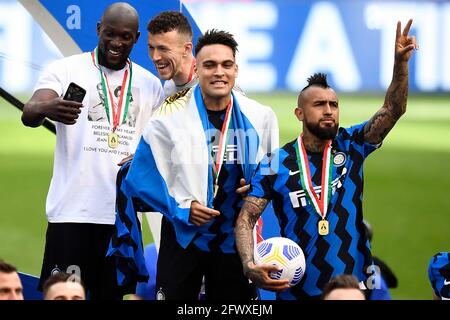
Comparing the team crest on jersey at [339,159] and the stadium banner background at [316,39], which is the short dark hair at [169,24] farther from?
the stadium banner background at [316,39]

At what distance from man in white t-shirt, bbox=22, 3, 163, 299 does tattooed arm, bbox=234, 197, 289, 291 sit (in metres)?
0.84

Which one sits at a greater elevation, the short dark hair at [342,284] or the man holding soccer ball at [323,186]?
the man holding soccer ball at [323,186]

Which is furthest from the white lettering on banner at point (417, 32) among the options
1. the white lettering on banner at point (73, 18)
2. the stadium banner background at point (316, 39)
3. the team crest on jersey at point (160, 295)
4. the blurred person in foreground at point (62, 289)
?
the blurred person in foreground at point (62, 289)

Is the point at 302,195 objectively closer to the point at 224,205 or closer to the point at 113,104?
the point at 224,205

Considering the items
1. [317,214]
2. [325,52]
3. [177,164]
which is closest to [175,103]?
[177,164]

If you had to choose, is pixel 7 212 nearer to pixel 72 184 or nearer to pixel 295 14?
pixel 295 14

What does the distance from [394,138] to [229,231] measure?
54.2 feet

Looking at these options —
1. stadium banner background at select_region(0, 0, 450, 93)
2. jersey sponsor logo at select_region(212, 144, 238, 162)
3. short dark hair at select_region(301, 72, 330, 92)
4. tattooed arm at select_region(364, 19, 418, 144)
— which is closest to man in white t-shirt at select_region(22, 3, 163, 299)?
jersey sponsor logo at select_region(212, 144, 238, 162)

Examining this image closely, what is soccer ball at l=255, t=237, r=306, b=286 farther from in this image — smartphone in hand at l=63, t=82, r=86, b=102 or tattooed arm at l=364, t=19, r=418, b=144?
smartphone in hand at l=63, t=82, r=86, b=102

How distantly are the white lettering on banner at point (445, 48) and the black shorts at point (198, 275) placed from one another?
17.1 meters

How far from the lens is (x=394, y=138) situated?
22.5 meters

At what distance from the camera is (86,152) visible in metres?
6.61

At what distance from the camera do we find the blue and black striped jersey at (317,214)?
617 cm
